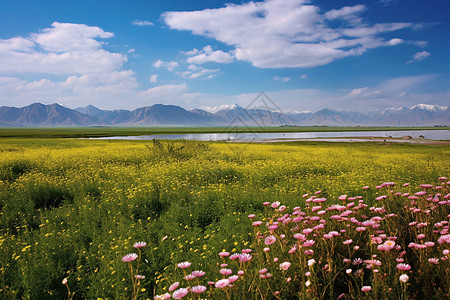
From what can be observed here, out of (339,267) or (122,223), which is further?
(122,223)

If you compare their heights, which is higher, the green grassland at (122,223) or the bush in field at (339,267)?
the bush in field at (339,267)

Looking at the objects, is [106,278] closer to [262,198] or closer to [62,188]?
[262,198]

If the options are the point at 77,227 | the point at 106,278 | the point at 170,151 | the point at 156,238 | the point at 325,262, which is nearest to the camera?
the point at 325,262

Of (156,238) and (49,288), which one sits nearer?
(49,288)

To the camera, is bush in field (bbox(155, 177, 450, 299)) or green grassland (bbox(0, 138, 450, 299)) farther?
green grassland (bbox(0, 138, 450, 299))

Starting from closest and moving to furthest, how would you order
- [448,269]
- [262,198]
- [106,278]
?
[448,269]
[106,278]
[262,198]

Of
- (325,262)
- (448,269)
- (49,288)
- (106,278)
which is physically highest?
(448,269)

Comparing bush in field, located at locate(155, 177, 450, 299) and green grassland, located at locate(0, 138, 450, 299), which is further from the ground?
bush in field, located at locate(155, 177, 450, 299)

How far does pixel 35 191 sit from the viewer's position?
32.6 feet

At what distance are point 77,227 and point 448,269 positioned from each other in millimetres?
7941

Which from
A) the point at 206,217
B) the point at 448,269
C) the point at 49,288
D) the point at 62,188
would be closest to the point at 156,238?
the point at 206,217

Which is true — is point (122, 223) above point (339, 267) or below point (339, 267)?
below

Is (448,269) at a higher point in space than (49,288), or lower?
higher

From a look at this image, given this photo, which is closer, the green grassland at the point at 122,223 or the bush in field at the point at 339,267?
the bush in field at the point at 339,267
